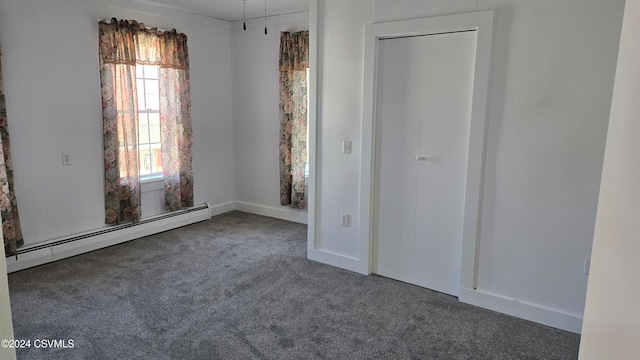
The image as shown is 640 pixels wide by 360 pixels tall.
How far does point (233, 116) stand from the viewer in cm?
570

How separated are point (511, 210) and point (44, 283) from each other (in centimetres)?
373

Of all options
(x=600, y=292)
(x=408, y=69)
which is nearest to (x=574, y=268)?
(x=408, y=69)

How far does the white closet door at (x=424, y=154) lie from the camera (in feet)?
10.1

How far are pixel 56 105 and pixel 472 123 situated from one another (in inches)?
145

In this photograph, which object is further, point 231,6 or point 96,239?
point 231,6

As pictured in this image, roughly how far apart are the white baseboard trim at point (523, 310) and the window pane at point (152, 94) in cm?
378

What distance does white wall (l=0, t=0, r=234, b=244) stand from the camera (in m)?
3.58

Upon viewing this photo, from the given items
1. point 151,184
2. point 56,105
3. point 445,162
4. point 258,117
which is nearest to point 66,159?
point 56,105

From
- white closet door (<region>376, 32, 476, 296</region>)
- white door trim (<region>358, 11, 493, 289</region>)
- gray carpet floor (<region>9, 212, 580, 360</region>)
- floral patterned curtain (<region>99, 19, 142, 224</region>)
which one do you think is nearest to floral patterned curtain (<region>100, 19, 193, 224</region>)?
floral patterned curtain (<region>99, 19, 142, 224</region>)

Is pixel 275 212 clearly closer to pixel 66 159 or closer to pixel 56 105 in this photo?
pixel 66 159

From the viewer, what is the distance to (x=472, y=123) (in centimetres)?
296

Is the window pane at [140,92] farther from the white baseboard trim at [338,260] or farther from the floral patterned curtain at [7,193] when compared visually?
the white baseboard trim at [338,260]

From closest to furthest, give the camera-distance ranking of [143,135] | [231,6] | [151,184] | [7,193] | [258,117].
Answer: [7,193] → [231,6] → [143,135] → [151,184] → [258,117]

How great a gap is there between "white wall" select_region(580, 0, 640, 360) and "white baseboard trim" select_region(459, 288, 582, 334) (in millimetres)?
2170
